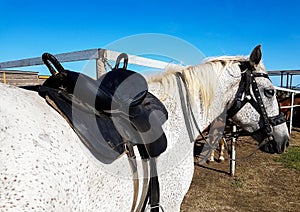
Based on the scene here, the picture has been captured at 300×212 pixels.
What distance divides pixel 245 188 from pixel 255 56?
289 cm

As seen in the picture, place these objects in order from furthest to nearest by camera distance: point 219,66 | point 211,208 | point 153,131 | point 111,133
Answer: point 211,208, point 219,66, point 153,131, point 111,133

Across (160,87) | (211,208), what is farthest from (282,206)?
(160,87)

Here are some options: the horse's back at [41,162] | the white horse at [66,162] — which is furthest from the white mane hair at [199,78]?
the horse's back at [41,162]

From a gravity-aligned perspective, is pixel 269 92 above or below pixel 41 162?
above

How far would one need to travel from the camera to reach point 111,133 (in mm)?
1218

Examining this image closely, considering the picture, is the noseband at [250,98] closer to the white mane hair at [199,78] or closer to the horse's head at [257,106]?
the horse's head at [257,106]

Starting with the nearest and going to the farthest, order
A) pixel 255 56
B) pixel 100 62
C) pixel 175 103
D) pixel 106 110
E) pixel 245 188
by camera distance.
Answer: pixel 106 110 → pixel 175 103 → pixel 255 56 → pixel 100 62 → pixel 245 188

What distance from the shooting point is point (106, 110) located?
1.22 meters

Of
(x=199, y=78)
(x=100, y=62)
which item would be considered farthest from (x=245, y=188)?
(x=100, y=62)

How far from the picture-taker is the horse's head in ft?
6.63

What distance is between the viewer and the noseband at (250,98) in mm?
2016

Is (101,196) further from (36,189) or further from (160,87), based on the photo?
(160,87)

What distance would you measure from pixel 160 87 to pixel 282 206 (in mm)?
2969

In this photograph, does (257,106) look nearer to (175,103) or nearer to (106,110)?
(175,103)
